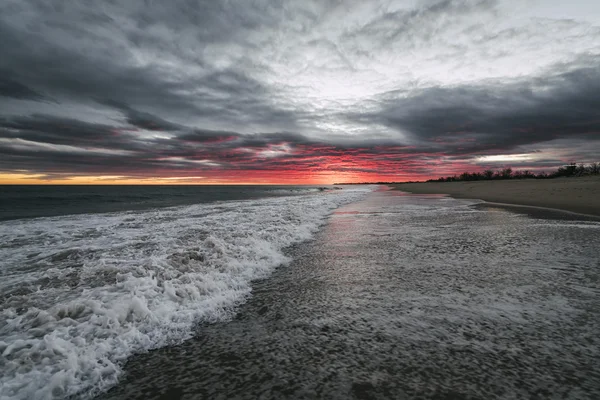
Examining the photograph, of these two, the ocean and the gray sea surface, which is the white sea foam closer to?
the ocean

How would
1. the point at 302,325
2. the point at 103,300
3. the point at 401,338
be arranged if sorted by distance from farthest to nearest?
the point at 103,300, the point at 302,325, the point at 401,338

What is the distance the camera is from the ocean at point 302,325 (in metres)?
2.66

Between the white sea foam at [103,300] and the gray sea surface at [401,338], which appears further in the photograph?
the white sea foam at [103,300]

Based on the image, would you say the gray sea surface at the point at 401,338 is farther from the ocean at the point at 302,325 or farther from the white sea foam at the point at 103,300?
the white sea foam at the point at 103,300

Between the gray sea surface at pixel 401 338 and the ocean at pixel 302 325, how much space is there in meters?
0.02

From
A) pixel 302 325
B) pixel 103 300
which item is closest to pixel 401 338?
pixel 302 325

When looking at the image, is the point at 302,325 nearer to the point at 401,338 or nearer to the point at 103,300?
the point at 401,338

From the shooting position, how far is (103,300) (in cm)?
424

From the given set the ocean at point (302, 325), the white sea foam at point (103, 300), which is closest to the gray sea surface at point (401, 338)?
the ocean at point (302, 325)

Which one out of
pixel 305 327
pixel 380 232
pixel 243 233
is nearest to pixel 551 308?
pixel 305 327

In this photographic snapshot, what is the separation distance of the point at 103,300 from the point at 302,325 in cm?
290

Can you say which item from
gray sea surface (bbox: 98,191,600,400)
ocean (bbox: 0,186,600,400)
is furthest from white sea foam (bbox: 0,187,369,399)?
gray sea surface (bbox: 98,191,600,400)

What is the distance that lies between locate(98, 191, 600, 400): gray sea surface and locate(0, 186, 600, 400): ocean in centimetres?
2

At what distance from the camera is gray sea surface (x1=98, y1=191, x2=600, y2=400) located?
8.54ft
